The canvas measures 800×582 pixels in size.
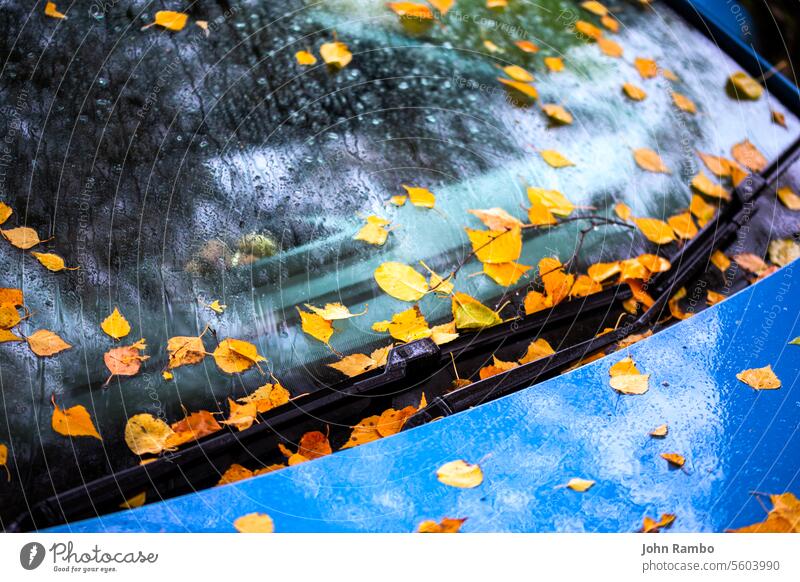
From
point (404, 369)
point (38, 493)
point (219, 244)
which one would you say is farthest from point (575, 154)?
point (38, 493)

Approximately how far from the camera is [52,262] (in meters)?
1.37

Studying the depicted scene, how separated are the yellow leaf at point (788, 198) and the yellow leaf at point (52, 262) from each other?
71.6 inches

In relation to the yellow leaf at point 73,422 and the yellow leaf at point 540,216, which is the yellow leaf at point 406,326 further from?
the yellow leaf at point 73,422

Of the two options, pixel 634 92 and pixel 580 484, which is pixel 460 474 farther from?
pixel 634 92

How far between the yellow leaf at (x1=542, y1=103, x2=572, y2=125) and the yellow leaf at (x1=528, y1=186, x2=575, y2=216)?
27 centimetres

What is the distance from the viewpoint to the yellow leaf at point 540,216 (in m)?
1.65

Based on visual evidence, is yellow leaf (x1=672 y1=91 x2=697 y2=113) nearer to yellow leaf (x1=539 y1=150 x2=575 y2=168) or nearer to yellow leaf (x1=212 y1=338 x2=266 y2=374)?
yellow leaf (x1=539 y1=150 x2=575 y2=168)

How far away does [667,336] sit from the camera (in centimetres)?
148

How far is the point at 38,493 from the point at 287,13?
52.5 inches

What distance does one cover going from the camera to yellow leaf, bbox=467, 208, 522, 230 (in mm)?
1617
